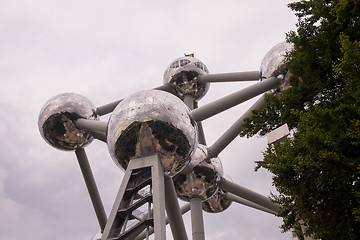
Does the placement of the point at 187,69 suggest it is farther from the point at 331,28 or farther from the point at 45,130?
the point at 331,28

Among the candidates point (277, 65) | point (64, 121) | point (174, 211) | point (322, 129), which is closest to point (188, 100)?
point (277, 65)

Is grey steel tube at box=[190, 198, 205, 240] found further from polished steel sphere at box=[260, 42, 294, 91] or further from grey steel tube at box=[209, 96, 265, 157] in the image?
polished steel sphere at box=[260, 42, 294, 91]

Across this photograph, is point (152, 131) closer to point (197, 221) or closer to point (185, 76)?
point (197, 221)

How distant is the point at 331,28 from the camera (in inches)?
326

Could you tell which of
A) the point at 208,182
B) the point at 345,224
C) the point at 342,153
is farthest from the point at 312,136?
the point at 208,182

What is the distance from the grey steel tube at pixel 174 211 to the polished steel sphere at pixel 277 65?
5313mm

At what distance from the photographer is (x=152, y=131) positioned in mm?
8734

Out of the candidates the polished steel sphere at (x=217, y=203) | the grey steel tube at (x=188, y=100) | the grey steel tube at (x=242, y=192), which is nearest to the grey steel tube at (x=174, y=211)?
the grey steel tube at (x=242, y=192)

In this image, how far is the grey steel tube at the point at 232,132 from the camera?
1178cm

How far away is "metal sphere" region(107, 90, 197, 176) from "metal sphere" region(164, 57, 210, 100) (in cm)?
741

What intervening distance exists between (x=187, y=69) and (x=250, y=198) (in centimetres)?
620

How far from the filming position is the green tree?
6.46m

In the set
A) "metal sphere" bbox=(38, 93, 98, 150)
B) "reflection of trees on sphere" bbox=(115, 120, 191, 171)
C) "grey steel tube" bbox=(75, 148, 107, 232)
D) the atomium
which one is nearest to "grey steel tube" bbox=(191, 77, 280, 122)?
the atomium

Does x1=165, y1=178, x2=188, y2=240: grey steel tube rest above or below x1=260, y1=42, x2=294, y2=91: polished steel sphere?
below
